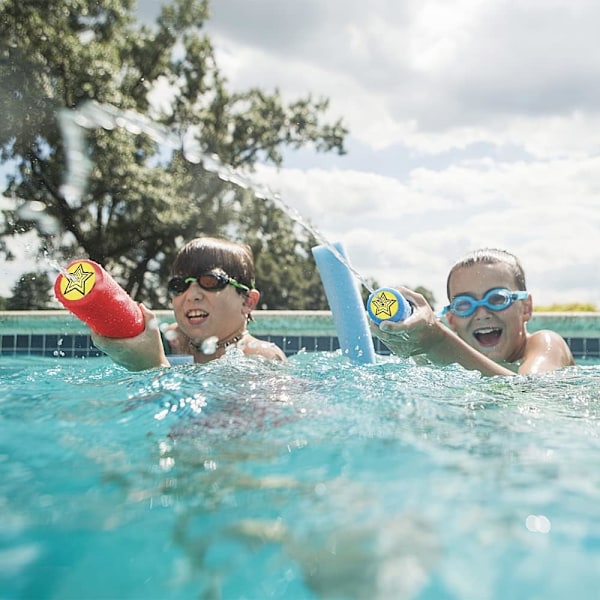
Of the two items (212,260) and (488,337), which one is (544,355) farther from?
(212,260)

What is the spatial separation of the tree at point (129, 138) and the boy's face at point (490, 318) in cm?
1191

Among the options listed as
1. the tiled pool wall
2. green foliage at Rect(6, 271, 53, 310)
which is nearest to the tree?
green foliage at Rect(6, 271, 53, 310)

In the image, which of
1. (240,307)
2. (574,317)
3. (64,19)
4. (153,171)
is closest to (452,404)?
(240,307)

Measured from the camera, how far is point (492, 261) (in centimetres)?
403

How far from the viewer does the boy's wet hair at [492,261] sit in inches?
159

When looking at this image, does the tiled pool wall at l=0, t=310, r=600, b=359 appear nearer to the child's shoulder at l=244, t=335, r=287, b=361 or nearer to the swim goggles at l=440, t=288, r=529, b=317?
the child's shoulder at l=244, t=335, r=287, b=361

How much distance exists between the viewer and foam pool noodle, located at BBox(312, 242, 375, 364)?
3926 millimetres

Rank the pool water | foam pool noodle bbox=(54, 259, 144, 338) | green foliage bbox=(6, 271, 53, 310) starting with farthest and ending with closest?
green foliage bbox=(6, 271, 53, 310) → foam pool noodle bbox=(54, 259, 144, 338) → the pool water

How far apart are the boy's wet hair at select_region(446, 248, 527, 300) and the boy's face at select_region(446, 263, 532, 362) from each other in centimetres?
3

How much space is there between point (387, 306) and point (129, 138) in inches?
623

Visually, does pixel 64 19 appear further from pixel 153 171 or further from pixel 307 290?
pixel 307 290

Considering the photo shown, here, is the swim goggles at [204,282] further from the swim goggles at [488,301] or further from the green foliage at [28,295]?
the green foliage at [28,295]

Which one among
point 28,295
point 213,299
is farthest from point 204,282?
point 28,295

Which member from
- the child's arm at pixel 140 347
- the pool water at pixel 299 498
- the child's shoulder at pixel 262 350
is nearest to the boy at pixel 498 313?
the child's shoulder at pixel 262 350
